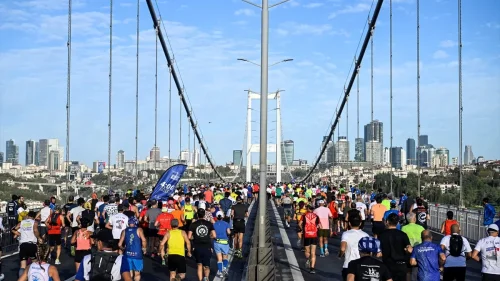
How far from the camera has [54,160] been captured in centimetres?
9288

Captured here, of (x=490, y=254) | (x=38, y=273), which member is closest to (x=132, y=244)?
(x=38, y=273)

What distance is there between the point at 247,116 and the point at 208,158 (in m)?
31.8

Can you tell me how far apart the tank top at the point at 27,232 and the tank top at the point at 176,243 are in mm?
3176

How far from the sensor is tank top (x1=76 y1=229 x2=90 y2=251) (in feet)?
43.0

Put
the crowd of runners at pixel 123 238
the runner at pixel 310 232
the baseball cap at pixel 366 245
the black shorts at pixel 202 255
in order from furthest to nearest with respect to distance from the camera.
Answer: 1. the runner at pixel 310 232
2. the black shorts at pixel 202 255
3. the crowd of runners at pixel 123 238
4. the baseball cap at pixel 366 245

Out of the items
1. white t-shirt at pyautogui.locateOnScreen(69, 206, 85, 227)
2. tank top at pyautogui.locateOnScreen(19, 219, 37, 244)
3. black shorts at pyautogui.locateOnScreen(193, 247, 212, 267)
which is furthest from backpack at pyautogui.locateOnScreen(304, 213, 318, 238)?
tank top at pyautogui.locateOnScreen(19, 219, 37, 244)

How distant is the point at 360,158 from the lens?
108000mm

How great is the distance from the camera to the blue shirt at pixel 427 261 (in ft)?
30.3

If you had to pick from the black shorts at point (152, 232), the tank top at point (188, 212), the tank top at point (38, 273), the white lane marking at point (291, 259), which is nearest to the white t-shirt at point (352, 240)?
the tank top at point (38, 273)

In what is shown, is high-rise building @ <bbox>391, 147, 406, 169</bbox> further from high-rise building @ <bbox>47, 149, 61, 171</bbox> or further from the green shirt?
the green shirt

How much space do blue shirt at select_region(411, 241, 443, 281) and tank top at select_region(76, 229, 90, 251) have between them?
6.35 meters

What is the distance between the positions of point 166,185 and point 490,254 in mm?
14429

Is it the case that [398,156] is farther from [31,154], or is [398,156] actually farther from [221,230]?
[221,230]

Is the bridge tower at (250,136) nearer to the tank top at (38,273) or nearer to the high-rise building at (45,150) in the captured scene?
the high-rise building at (45,150)
